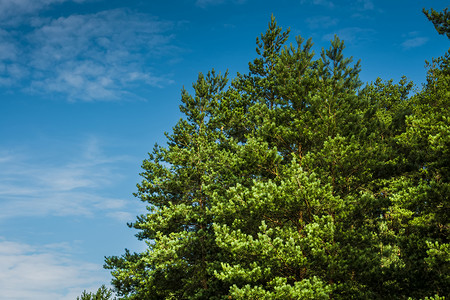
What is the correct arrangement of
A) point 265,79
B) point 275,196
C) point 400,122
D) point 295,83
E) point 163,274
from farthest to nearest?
1. point 265,79
2. point 400,122
3. point 163,274
4. point 295,83
5. point 275,196

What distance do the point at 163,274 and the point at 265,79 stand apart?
15.1 m

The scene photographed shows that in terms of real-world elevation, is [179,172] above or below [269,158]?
above

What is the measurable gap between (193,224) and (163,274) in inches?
123

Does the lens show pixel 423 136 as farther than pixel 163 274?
No

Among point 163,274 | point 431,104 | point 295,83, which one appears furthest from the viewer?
point 431,104

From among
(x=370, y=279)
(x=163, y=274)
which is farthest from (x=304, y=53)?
(x=163, y=274)

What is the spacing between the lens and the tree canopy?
440 inches

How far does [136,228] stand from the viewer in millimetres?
20453

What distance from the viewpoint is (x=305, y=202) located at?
12250 mm

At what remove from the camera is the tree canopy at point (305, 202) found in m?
11.2

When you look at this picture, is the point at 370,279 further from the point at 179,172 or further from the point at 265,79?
the point at 265,79

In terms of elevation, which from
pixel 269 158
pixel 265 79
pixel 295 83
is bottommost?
pixel 269 158

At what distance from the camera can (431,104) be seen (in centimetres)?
2184

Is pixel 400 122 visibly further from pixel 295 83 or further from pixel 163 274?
pixel 163 274
